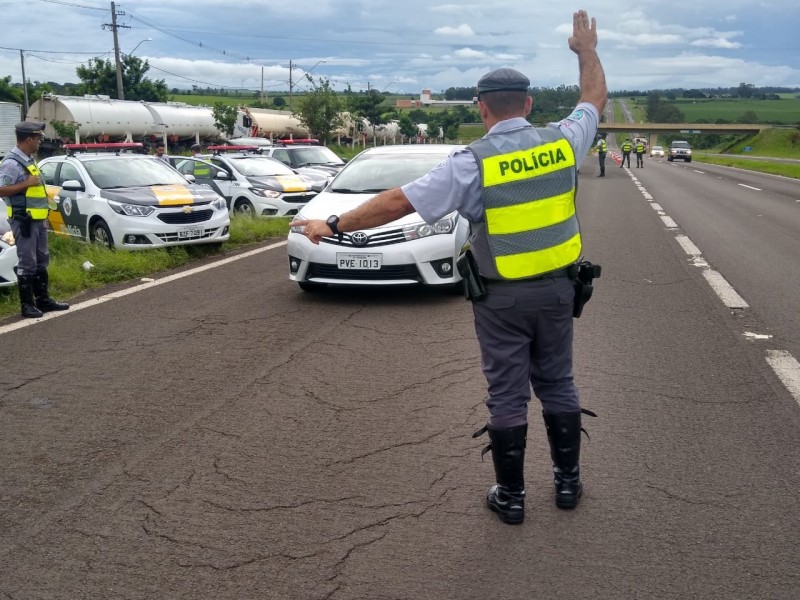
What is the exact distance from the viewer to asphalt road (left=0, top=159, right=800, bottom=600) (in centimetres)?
339

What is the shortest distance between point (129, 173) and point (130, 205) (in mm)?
1295

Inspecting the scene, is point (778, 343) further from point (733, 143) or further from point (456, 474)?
point (733, 143)

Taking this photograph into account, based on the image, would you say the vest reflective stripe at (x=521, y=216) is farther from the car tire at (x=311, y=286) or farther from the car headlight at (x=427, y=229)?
the car tire at (x=311, y=286)

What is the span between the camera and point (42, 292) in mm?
8555

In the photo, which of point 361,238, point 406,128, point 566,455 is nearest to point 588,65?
point 566,455

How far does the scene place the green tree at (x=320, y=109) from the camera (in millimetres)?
51406

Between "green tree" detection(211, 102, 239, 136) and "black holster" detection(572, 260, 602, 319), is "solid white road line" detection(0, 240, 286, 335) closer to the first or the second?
"black holster" detection(572, 260, 602, 319)

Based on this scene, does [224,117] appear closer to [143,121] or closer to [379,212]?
[143,121]

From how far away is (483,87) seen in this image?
148 inches

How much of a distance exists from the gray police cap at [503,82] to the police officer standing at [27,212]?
19.0ft

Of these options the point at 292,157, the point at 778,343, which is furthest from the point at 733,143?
the point at 778,343

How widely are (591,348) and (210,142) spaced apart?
47.2m

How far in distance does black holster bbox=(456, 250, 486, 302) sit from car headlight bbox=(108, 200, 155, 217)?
894 centimetres

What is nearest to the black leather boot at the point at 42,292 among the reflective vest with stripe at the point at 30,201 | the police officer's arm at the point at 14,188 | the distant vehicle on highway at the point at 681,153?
the reflective vest with stripe at the point at 30,201
